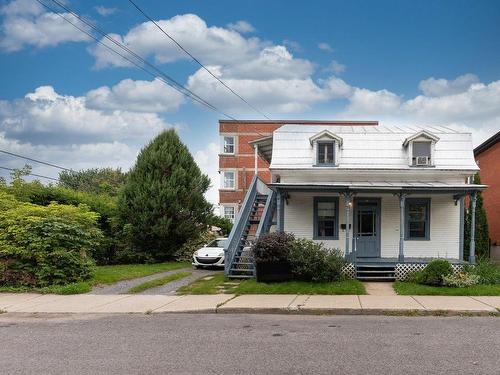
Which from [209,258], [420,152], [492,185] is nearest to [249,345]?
[209,258]

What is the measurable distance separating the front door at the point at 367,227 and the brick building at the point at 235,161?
2154cm

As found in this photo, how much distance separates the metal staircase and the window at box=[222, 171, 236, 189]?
18145 millimetres

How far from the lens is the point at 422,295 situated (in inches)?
540

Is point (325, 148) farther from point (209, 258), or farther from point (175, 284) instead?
point (175, 284)

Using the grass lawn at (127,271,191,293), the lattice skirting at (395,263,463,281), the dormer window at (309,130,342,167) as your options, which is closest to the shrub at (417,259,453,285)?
the lattice skirting at (395,263,463,281)

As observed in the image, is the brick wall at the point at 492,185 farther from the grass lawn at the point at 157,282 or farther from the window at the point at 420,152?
the grass lawn at the point at 157,282

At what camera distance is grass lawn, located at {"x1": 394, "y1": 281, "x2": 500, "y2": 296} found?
540 inches

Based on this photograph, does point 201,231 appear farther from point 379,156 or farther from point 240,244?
point 379,156

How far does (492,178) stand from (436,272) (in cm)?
1773

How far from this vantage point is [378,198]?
62.2ft

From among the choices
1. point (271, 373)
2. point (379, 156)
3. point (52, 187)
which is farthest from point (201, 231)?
point (271, 373)

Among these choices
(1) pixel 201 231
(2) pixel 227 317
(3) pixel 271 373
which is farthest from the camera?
(1) pixel 201 231

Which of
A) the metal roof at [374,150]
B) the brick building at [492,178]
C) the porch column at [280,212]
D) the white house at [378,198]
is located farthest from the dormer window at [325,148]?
the brick building at [492,178]

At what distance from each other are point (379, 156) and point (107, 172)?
5621cm
